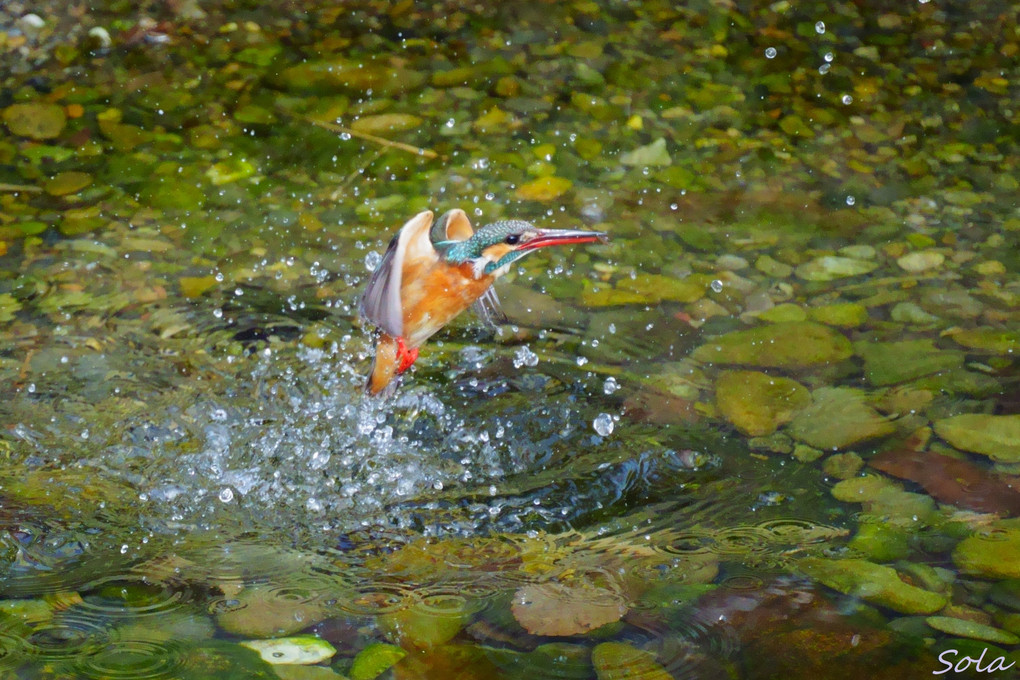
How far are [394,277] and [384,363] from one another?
0.53 m

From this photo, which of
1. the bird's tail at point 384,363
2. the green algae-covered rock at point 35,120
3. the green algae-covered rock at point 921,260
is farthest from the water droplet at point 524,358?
the green algae-covered rock at point 35,120

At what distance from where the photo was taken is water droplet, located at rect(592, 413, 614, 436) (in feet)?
10.4

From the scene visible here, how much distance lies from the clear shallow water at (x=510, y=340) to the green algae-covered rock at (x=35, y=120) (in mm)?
26

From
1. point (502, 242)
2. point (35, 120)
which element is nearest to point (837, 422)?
point (502, 242)

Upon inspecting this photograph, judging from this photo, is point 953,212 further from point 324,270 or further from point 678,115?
point 324,270

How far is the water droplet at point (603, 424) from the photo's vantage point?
10.4 feet

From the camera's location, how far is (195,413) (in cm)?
328

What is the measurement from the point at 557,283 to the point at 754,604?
1752 mm

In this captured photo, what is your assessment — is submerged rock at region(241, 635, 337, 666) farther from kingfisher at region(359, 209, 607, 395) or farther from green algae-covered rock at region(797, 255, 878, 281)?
green algae-covered rock at region(797, 255, 878, 281)

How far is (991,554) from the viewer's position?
2.56m

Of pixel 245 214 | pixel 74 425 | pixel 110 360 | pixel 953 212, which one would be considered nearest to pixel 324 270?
pixel 245 214

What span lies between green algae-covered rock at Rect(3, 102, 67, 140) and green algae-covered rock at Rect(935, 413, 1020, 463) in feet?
12.1

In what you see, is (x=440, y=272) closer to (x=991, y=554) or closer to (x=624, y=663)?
(x=624, y=663)

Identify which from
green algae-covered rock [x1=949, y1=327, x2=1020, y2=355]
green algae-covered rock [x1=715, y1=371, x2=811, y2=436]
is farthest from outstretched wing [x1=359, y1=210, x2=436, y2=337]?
green algae-covered rock [x1=949, y1=327, x2=1020, y2=355]
